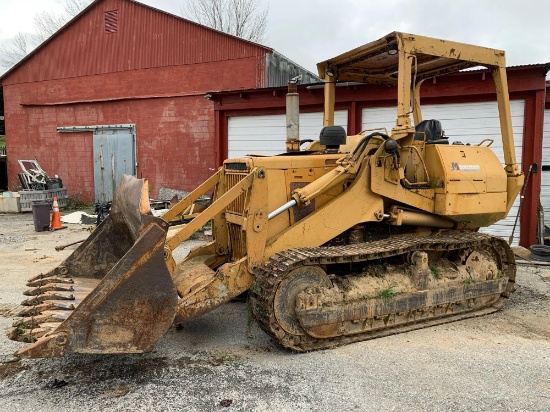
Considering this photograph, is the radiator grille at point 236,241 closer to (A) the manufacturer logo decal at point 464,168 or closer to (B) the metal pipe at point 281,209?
(B) the metal pipe at point 281,209

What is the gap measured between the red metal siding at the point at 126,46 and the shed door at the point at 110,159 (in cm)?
223

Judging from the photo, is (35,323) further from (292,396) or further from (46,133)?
(46,133)

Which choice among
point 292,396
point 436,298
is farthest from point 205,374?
point 436,298

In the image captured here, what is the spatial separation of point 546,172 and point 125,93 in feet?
42.2

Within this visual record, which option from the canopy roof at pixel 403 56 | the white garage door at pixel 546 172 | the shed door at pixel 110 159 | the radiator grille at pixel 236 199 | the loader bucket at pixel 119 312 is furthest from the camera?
the shed door at pixel 110 159

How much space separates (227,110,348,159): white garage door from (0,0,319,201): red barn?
1792 mm

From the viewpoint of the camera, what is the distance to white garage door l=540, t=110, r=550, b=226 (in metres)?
9.65

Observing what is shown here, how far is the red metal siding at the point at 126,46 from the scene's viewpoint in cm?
1555

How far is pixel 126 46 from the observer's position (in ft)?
55.0

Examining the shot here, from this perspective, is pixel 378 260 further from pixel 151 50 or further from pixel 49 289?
pixel 151 50

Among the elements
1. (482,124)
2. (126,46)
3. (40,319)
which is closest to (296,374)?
(40,319)

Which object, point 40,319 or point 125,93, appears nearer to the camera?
point 40,319

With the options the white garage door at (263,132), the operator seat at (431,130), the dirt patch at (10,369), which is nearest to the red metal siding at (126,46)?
the white garage door at (263,132)

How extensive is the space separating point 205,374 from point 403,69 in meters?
3.39
